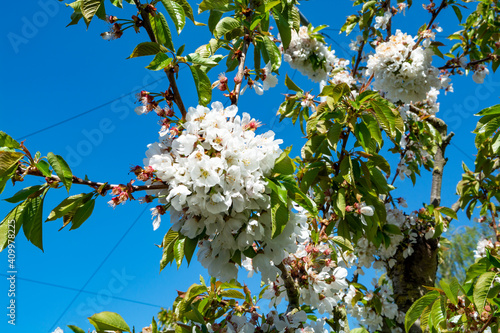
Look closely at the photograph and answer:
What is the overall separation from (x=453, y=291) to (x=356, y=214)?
55 cm

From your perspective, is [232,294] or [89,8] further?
[232,294]

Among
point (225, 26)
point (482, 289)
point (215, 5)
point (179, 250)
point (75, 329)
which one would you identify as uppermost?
point (215, 5)

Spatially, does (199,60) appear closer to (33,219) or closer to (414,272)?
(33,219)

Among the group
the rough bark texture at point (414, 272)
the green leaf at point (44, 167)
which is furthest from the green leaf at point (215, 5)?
the rough bark texture at point (414, 272)

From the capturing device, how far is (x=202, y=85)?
117 cm

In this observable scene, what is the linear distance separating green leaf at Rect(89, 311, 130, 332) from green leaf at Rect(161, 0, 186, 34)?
40.9 inches

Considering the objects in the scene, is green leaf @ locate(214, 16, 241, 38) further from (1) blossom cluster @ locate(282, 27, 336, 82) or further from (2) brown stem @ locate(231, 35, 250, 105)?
(1) blossom cluster @ locate(282, 27, 336, 82)

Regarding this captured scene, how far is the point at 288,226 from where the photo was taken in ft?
3.59

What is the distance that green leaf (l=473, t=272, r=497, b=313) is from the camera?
131 cm

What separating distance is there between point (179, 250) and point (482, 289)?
1065mm

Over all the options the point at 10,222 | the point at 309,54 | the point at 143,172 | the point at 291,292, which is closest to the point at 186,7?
the point at 143,172

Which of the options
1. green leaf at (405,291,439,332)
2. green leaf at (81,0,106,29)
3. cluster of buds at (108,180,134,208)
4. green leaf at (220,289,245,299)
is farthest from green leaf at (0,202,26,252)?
green leaf at (405,291,439,332)

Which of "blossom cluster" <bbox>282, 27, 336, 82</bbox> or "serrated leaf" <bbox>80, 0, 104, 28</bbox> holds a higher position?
"blossom cluster" <bbox>282, 27, 336, 82</bbox>

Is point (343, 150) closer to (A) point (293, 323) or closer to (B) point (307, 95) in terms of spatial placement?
(B) point (307, 95)
